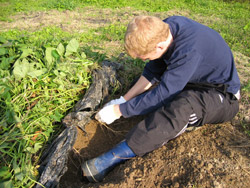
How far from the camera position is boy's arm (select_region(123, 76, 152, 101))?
199cm

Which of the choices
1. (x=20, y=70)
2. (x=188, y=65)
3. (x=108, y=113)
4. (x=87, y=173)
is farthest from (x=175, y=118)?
(x=20, y=70)

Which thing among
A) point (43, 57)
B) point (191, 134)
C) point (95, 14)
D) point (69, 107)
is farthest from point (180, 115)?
point (95, 14)

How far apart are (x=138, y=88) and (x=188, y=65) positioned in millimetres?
662

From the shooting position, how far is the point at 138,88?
2.00 metres

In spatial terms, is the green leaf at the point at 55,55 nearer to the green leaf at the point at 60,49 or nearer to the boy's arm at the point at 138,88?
the green leaf at the point at 60,49

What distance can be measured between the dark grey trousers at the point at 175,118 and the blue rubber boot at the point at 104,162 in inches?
2.6

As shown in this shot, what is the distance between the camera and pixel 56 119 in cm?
169

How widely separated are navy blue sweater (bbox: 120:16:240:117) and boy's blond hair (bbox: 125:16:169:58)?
150mm

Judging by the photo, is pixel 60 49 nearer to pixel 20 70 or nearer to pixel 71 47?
pixel 71 47

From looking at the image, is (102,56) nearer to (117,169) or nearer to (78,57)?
(78,57)

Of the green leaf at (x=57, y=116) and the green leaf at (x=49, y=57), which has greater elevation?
the green leaf at (x=49, y=57)

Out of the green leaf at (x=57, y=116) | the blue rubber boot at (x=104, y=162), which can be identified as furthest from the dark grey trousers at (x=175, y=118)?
the green leaf at (x=57, y=116)

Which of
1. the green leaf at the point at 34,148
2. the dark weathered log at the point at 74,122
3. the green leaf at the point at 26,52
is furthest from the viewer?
the green leaf at the point at 26,52

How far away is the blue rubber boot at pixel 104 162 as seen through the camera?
150 centimetres
